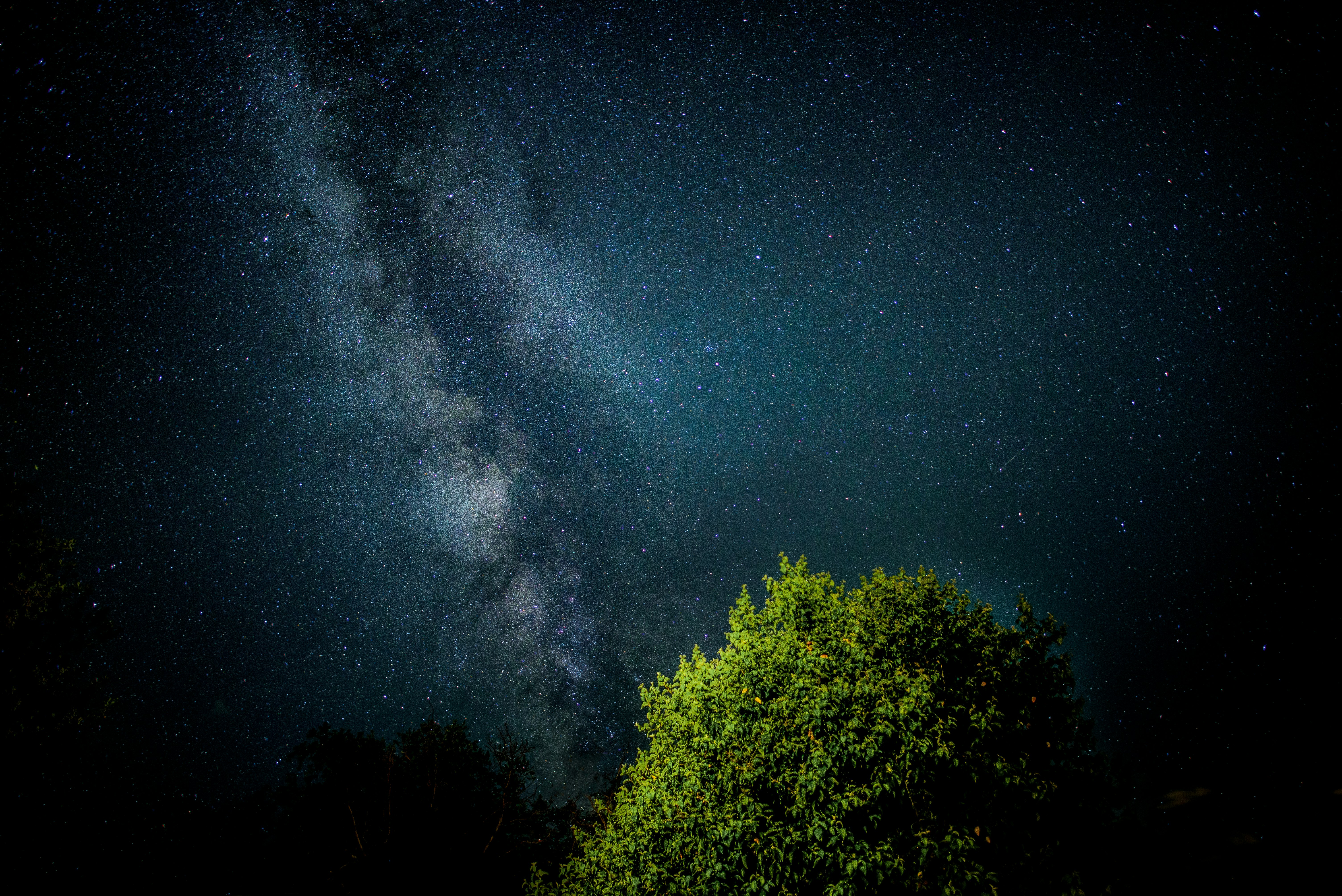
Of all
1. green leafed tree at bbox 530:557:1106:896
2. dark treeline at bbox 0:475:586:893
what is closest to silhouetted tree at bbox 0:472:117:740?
dark treeline at bbox 0:475:586:893

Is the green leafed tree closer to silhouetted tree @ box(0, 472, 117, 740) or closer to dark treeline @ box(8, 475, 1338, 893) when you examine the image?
dark treeline @ box(8, 475, 1338, 893)

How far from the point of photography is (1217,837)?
176 feet

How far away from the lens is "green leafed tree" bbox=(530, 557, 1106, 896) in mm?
6871

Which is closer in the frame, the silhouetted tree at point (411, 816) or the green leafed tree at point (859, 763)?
the green leafed tree at point (859, 763)

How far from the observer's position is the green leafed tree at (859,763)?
271 inches

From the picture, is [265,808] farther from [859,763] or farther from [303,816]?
[859,763]

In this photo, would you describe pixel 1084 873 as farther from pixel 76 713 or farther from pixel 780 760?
pixel 76 713

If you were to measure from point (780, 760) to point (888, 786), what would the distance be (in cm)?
159

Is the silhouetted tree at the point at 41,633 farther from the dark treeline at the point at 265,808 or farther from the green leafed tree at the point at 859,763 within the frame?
the green leafed tree at the point at 859,763

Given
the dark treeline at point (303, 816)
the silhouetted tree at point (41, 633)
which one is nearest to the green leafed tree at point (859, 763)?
the dark treeline at point (303, 816)

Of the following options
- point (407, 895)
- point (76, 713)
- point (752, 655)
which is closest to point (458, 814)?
point (407, 895)

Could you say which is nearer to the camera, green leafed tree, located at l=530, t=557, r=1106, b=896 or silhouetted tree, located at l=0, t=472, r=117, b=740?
green leafed tree, located at l=530, t=557, r=1106, b=896

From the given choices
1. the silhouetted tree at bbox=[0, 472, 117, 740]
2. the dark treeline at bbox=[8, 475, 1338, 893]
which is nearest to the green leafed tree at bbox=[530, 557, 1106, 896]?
the dark treeline at bbox=[8, 475, 1338, 893]

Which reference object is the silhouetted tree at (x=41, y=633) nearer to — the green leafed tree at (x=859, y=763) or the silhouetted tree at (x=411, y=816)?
the silhouetted tree at (x=411, y=816)
